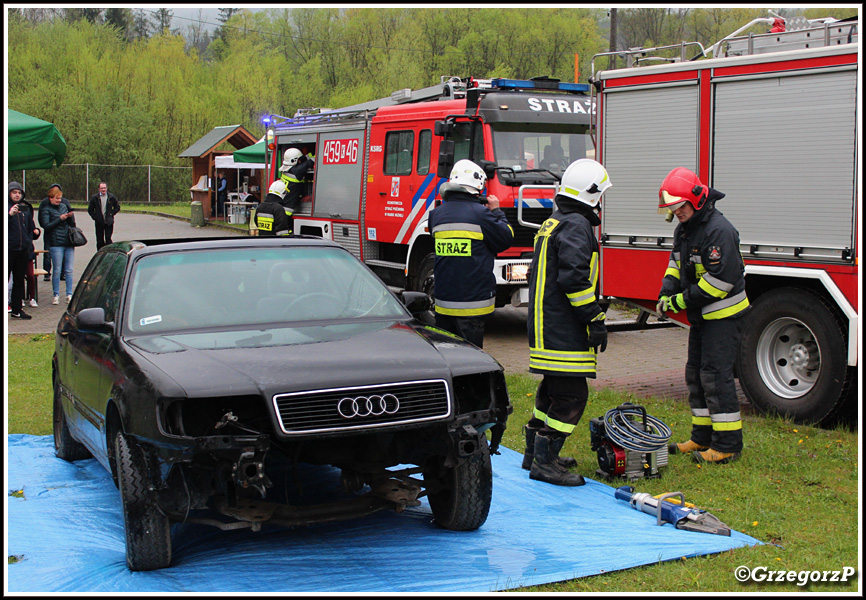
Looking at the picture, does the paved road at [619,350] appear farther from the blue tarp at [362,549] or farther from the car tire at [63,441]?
the car tire at [63,441]

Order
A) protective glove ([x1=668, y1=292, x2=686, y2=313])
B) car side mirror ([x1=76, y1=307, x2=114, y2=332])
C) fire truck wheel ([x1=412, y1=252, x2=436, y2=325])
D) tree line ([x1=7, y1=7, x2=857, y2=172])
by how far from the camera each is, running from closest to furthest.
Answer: car side mirror ([x1=76, y1=307, x2=114, y2=332])
protective glove ([x1=668, y1=292, x2=686, y2=313])
fire truck wheel ([x1=412, y1=252, x2=436, y2=325])
tree line ([x1=7, y1=7, x2=857, y2=172])

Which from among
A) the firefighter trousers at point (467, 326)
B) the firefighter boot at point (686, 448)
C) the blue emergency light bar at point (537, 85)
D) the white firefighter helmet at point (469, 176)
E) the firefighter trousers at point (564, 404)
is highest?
the blue emergency light bar at point (537, 85)

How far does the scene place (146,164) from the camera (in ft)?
161

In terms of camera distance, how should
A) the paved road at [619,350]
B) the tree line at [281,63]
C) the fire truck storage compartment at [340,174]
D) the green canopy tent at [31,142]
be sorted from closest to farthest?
the paved road at [619,350]
the green canopy tent at [31,142]
the fire truck storage compartment at [340,174]
the tree line at [281,63]

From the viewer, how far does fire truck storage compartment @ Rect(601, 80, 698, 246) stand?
25.4 feet

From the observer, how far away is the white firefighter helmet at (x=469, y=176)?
731 cm

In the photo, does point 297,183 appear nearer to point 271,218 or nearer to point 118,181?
point 271,218

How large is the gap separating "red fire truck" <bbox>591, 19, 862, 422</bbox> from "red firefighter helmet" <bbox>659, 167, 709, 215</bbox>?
1.31 metres

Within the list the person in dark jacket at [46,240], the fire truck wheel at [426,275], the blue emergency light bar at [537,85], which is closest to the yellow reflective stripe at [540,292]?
the fire truck wheel at [426,275]

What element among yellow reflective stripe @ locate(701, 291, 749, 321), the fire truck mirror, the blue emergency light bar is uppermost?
the blue emergency light bar

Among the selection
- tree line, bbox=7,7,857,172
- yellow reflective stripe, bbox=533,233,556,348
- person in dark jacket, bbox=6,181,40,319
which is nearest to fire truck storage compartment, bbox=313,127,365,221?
person in dark jacket, bbox=6,181,40,319

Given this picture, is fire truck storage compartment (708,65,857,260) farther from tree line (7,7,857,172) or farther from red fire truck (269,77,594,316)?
tree line (7,7,857,172)

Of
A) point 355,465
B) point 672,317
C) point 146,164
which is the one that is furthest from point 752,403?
point 146,164

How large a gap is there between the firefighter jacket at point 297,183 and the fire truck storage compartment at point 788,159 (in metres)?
8.44
